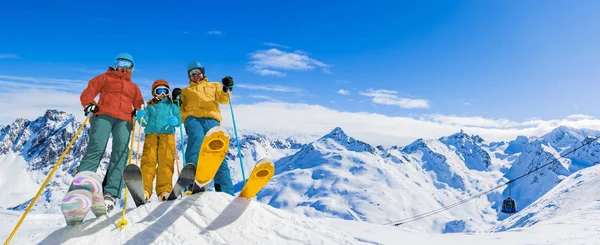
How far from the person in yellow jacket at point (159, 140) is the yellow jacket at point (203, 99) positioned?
0.23 m

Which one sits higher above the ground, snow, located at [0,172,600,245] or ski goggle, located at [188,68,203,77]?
ski goggle, located at [188,68,203,77]

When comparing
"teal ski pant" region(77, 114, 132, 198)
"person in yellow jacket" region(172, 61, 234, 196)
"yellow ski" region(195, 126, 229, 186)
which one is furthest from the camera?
"person in yellow jacket" region(172, 61, 234, 196)

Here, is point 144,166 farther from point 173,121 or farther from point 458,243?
point 458,243

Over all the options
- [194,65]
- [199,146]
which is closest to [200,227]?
[199,146]

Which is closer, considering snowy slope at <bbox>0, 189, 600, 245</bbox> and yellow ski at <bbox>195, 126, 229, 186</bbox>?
snowy slope at <bbox>0, 189, 600, 245</bbox>

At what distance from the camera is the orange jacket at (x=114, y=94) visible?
686 cm

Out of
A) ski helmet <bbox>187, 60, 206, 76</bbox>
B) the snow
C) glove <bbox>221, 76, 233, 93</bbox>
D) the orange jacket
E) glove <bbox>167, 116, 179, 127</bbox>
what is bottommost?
the snow

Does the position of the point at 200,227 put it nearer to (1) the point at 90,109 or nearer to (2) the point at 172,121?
(2) the point at 172,121

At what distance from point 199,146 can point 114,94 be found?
176 centimetres

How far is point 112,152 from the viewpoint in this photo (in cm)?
676

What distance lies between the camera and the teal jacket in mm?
7504

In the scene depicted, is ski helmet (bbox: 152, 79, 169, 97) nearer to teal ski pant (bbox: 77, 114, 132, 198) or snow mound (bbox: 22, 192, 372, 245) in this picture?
teal ski pant (bbox: 77, 114, 132, 198)

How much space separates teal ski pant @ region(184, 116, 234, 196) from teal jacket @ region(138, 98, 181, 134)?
10.8 inches

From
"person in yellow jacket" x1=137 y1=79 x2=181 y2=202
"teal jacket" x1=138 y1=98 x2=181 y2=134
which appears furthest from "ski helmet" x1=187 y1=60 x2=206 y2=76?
"teal jacket" x1=138 y1=98 x2=181 y2=134
